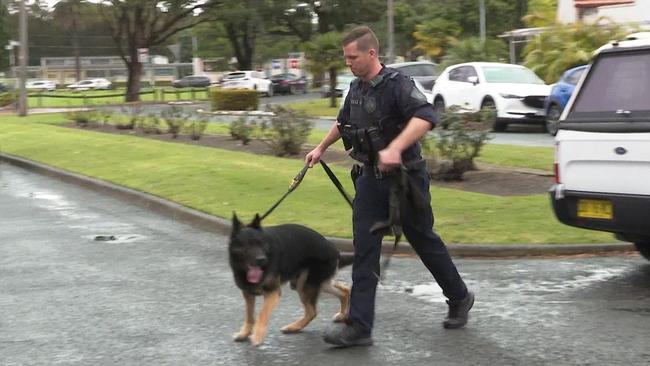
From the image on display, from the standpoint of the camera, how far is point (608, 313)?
19.7ft

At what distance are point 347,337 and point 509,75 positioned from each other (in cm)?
1704

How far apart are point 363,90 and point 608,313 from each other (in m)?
2.41

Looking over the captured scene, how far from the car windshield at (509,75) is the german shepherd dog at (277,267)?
16.1m

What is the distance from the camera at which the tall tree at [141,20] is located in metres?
52.7

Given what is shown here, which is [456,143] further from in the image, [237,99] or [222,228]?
[237,99]

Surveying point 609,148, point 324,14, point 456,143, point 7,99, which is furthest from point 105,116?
point 324,14

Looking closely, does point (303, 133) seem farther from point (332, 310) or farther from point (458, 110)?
point (332, 310)

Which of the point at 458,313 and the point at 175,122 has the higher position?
the point at 175,122

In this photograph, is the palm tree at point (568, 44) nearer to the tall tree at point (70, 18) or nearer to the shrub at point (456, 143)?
the shrub at point (456, 143)

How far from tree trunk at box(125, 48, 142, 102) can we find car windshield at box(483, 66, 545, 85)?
34104 mm

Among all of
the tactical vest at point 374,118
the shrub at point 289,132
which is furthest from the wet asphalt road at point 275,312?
the shrub at point 289,132

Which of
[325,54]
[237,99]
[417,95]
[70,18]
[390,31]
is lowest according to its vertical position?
[417,95]

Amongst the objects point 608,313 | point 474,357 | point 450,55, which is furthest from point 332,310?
point 450,55

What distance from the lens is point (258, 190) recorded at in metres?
12.0
